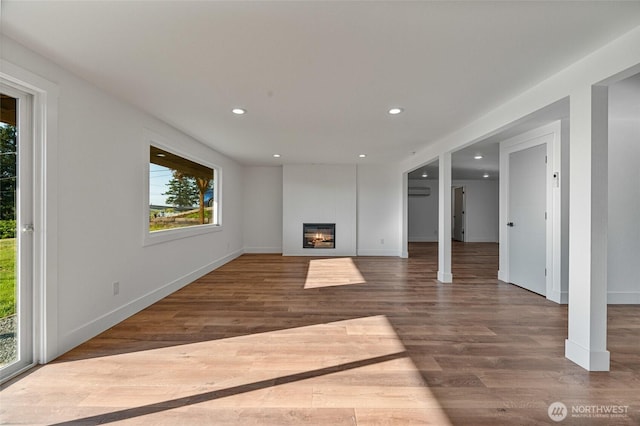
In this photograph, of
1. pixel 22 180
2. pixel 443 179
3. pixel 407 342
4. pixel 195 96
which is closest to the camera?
pixel 22 180

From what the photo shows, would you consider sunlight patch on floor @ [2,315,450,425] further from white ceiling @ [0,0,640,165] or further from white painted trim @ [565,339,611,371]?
white ceiling @ [0,0,640,165]

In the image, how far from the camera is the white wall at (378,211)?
7.28 metres

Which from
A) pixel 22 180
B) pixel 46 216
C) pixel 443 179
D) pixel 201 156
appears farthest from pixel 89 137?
pixel 443 179

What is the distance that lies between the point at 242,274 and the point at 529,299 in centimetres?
445

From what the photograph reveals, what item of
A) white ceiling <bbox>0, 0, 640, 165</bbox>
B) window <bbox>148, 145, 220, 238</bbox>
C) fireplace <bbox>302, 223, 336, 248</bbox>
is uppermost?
white ceiling <bbox>0, 0, 640, 165</bbox>

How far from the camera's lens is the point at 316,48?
1912 mm

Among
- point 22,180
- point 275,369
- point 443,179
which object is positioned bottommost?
point 275,369

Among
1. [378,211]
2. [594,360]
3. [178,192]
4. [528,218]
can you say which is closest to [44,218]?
[178,192]

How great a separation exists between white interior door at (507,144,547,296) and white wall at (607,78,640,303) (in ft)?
2.19

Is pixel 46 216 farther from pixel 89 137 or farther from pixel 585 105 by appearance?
pixel 585 105

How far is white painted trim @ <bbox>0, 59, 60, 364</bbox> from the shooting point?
2.09 meters

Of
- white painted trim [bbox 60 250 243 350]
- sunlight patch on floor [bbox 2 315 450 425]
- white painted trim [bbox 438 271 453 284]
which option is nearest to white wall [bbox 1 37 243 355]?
white painted trim [bbox 60 250 243 350]

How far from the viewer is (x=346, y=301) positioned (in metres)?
3.59

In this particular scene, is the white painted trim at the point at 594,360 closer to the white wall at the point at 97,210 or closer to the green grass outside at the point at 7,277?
the white wall at the point at 97,210
